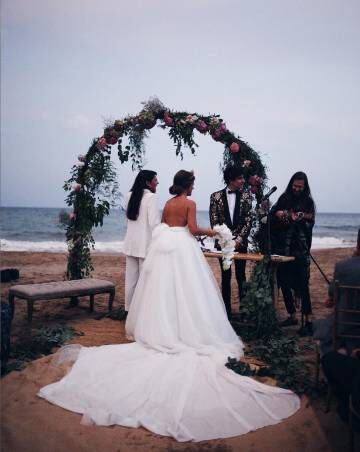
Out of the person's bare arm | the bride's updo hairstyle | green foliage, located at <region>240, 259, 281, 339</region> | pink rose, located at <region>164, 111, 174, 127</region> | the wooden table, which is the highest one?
pink rose, located at <region>164, 111, 174, 127</region>

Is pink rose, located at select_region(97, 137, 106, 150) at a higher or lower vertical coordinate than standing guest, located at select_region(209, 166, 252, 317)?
higher

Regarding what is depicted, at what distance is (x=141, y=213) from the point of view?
6410 millimetres

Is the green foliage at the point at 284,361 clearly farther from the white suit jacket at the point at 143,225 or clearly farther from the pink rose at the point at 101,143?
the pink rose at the point at 101,143

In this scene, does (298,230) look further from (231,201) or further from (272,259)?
(231,201)

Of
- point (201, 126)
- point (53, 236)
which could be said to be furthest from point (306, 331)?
point (53, 236)

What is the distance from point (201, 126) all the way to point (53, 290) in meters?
3.27

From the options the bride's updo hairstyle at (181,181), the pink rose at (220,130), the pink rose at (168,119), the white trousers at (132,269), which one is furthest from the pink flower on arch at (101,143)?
the bride's updo hairstyle at (181,181)

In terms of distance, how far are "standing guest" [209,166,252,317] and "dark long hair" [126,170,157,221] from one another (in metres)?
0.99

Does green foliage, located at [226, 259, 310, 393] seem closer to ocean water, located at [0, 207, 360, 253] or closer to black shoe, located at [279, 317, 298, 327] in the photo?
black shoe, located at [279, 317, 298, 327]

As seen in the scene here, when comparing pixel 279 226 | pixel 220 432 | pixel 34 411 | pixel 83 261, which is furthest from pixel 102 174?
pixel 220 432

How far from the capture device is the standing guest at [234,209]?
635cm

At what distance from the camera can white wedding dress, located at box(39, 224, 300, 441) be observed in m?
3.51

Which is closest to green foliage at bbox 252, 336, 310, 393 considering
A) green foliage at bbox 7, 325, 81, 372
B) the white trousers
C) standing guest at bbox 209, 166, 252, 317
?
standing guest at bbox 209, 166, 252, 317

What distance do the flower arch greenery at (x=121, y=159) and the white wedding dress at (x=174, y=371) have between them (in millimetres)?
1950
